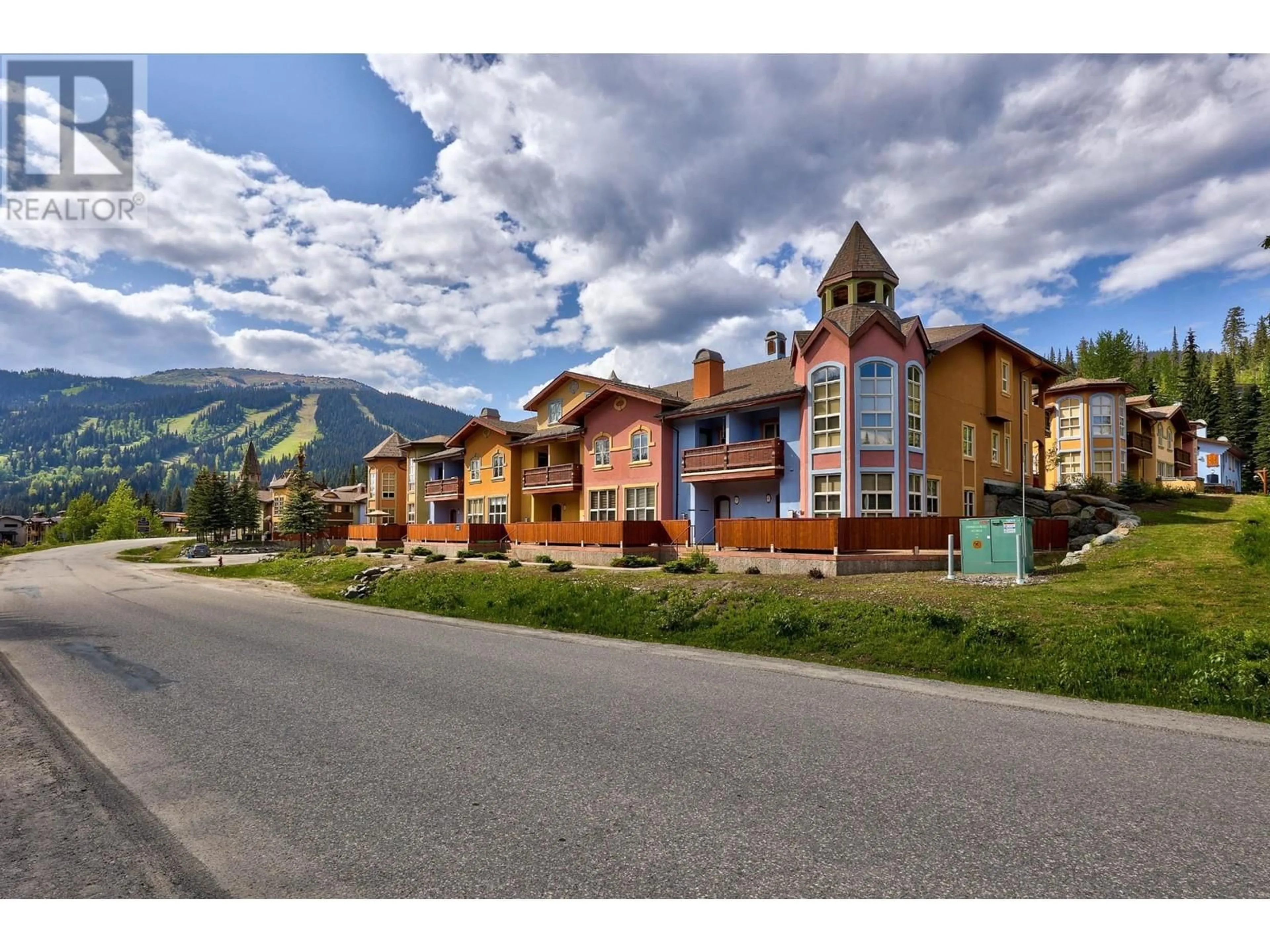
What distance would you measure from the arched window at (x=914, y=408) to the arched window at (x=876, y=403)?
74 cm

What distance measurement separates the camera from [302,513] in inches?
2435

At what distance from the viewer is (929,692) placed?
29.1 ft

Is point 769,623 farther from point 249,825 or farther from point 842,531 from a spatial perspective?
point 249,825

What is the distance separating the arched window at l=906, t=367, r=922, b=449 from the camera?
25156 mm

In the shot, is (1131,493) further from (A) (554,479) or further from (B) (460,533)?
(B) (460,533)

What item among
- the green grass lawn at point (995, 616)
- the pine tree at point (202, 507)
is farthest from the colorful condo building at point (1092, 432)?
the pine tree at point (202, 507)

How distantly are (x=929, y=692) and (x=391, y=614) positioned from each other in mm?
14424

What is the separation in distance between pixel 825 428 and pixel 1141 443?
37.9 m

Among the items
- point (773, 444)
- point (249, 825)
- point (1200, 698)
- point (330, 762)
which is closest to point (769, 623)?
point (1200, 698)

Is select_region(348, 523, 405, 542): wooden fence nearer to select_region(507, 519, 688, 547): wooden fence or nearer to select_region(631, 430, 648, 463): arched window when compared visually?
select_region(507, 519, 688, 547): wooden fence

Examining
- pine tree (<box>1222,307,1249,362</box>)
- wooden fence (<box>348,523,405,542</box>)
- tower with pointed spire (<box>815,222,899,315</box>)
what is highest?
pine tree (<box>1222,307,1249,362</box>)

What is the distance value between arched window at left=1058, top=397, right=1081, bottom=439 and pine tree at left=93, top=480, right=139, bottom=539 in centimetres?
13894

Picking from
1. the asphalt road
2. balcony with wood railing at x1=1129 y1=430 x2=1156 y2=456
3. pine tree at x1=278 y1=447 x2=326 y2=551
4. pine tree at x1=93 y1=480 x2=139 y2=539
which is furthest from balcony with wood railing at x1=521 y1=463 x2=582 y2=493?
pine tree at x1=93 y1=480 x2=139 y2=539

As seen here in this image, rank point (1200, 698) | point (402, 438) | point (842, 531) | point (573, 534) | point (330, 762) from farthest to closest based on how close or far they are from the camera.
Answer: point (402, 438), point (573, 534), point (842, 531), point (1200, 698), point (330, 762)
